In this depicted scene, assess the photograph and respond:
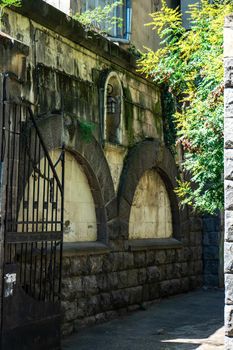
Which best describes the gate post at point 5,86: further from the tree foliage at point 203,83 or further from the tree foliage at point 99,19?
the tree foliage at point 99,19

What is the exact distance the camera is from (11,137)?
7098mm

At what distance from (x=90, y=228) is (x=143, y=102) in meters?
3.31

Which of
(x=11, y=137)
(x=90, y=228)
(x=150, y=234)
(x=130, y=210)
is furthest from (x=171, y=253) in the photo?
(x=11, y=137)

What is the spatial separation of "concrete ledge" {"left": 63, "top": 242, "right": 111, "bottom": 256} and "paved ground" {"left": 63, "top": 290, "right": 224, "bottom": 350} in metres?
1.23

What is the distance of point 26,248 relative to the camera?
744 centimetres

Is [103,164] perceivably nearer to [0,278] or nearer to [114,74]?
[114,74]

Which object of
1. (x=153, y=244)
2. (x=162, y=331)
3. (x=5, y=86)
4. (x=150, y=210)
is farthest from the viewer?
(x=150, y=210)

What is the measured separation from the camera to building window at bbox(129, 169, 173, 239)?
11.7 meters

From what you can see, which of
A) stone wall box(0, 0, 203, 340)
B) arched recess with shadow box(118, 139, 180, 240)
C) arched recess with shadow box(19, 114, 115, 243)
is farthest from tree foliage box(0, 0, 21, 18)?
arched recess with shadow box(118, 139, 180, 240)

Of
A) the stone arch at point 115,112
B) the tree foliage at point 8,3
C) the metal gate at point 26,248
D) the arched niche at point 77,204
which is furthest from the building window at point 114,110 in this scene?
the tree foliage at point 8,3

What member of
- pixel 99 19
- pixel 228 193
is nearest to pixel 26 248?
pixel 228 193

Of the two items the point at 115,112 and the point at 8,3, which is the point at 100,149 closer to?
the point at 115,112

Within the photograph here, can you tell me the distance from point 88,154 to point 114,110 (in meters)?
1.56

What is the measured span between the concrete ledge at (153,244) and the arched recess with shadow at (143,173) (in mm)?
251
